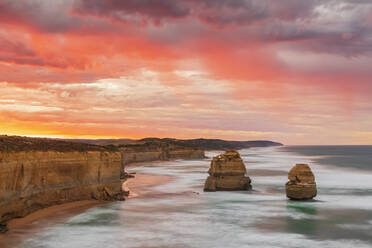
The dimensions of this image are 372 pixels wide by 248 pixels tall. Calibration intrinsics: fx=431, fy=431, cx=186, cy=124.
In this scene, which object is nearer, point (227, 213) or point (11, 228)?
point (11, 228)

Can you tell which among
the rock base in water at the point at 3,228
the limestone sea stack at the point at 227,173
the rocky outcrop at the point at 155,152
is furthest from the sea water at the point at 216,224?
the rocky outcrop at the point at 155,152

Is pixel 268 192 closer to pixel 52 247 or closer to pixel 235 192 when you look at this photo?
pixel 235 192

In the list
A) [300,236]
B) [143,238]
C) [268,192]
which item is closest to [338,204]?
[268,192]

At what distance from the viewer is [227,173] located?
40.8 metres

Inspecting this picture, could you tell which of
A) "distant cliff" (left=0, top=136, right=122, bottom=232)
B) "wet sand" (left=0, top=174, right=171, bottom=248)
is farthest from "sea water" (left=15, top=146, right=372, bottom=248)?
"distant cliff" (left=0, top=136, right=122, bottom=232)

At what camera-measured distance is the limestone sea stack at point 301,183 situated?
33.8 meters

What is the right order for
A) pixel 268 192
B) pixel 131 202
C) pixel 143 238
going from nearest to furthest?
pixel 143 238
pixel 131 202
pixel 268 192

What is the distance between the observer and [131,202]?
34469 mm

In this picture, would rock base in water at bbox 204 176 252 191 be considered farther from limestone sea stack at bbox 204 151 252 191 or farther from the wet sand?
the wet sand

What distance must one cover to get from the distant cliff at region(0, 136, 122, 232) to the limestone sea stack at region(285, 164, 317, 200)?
1425 cm

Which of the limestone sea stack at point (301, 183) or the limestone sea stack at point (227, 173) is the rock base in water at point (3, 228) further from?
the limestone sea stack at point (301, 183)

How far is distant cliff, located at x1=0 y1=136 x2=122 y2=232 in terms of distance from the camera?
2500 centimetres

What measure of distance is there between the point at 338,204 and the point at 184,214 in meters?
13.9

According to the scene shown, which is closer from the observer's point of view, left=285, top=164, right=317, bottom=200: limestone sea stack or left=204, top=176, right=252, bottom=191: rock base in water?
left=285, top=164, right=317, bottom=200: limestone sea stack
